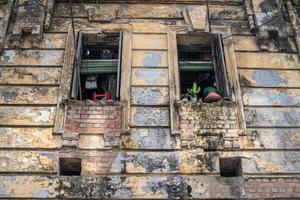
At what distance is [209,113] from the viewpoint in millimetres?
6867

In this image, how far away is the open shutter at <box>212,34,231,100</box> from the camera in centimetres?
Result: 730

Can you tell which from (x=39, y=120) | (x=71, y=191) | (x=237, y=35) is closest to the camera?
(x=71, y=191)

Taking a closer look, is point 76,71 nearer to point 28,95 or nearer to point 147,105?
point 28,95

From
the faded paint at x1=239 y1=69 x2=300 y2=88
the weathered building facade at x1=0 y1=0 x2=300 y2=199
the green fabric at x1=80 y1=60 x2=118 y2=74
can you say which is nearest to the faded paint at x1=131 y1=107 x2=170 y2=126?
the weathered building facade at x1=0 y1=0 x2=300 y2=199

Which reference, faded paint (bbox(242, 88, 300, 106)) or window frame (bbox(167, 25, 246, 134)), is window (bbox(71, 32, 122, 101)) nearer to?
window frame (bbox(167, 25, 246, 134))

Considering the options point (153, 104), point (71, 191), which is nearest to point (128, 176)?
point (71, 191)

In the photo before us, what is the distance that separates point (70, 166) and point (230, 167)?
96.4 inches

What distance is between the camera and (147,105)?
6965 millimetres

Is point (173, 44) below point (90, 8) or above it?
below

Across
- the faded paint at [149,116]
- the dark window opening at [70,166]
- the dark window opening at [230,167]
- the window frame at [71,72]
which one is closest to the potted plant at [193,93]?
the faded paint at [149,116]

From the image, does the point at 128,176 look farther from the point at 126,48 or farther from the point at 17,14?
the point at 17,14

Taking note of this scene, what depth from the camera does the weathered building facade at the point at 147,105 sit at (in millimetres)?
6234

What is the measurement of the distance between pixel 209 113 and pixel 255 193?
56.3 inches

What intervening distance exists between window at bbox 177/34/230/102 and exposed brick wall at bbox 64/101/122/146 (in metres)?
1.36
